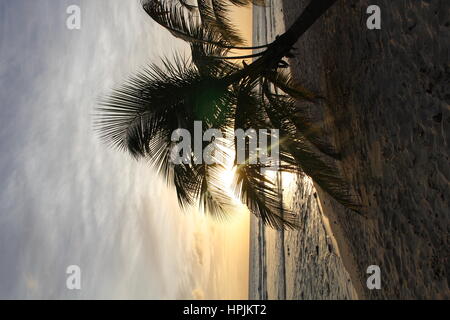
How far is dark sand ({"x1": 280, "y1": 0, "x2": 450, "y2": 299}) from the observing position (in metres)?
2.81

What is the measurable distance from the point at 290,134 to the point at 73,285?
4.13 meters

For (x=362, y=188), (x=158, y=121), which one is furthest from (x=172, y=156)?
(x=362, y=188)

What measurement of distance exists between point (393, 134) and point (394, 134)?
0.02m

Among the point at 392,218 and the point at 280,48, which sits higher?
the point at 280,48

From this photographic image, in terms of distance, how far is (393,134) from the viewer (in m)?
3.41

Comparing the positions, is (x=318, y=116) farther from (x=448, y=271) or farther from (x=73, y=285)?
(x=73, y=285)

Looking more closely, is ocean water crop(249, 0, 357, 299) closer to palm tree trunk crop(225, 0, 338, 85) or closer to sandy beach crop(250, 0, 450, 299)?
sandy beach crop(250, 0, 450, 299)

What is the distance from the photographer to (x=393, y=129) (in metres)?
3.41

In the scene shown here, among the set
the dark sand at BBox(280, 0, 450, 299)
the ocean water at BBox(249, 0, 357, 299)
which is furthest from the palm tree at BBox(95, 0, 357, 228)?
the ocean water at BBox(249, 0, 357, 299)

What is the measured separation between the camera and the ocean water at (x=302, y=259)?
6.76 metres

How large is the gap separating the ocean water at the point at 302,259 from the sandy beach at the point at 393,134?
1.86m

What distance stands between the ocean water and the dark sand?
5.92 feet

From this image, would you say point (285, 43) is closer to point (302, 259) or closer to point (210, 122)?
point (210, 122)

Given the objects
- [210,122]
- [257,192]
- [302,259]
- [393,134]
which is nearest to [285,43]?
[210,122]
